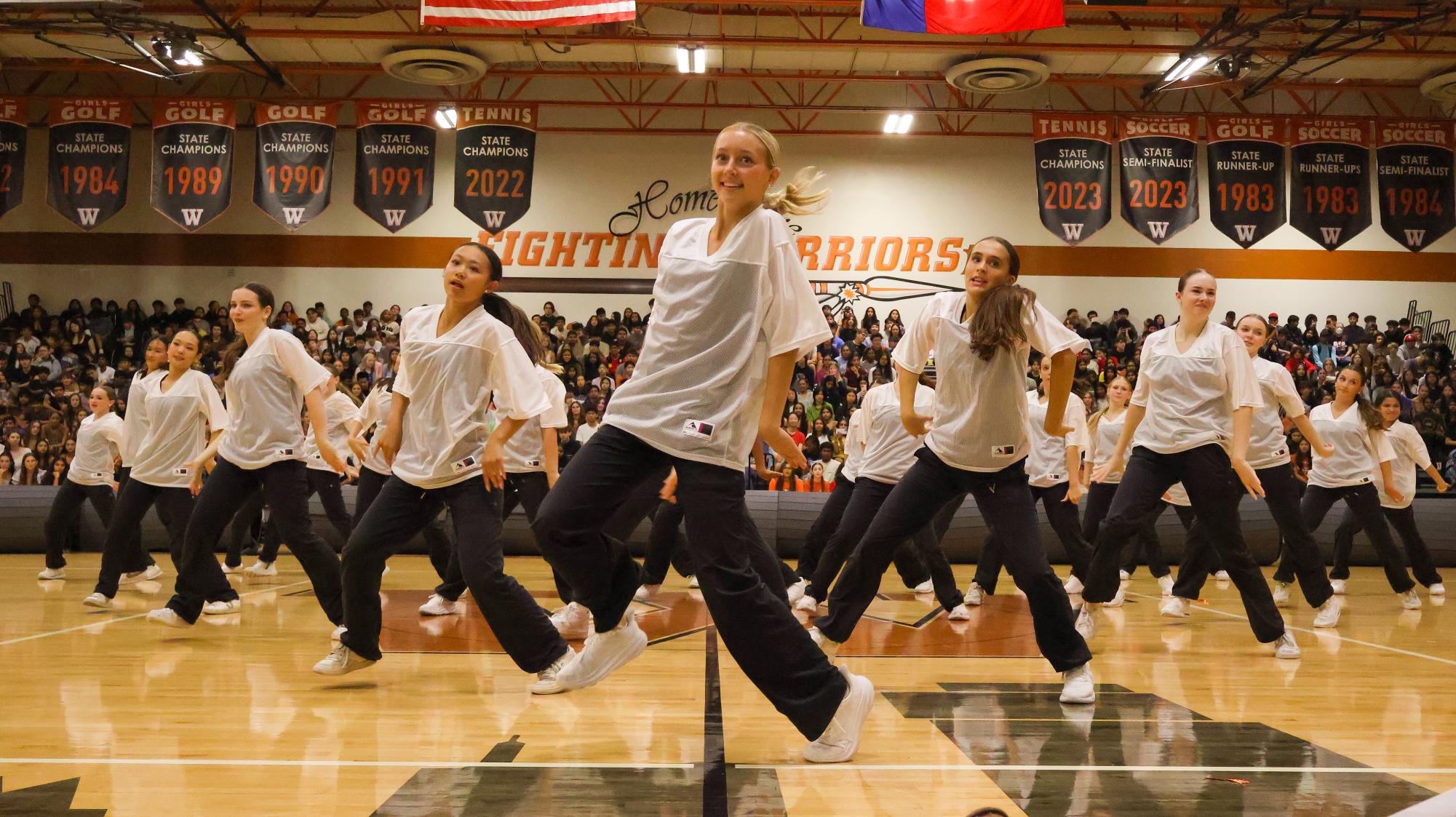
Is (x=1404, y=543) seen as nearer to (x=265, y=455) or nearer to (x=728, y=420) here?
(x=728, y=420)

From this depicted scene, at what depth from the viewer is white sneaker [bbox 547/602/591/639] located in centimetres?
611

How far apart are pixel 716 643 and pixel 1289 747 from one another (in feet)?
9.71

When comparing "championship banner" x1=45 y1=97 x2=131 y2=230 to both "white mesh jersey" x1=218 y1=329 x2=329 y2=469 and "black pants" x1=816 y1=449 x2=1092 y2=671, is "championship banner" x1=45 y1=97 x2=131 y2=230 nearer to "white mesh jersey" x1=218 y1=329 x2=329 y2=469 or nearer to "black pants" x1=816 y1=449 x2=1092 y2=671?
"white mesh jersey" x1=218 y1=329 x2=329 y2=469

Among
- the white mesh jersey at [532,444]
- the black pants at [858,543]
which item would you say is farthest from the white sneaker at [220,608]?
the black pants at [858,543]

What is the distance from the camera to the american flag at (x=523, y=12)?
410 inches

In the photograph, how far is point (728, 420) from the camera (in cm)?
309

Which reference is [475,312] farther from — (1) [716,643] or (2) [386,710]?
(1) [716,643]

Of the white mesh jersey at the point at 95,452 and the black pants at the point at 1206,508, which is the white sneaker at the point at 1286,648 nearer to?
the black pants at the point at 1206,508

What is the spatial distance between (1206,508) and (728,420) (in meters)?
3.30

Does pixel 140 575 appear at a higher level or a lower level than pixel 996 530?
lower

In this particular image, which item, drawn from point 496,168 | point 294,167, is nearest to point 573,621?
point 496,168

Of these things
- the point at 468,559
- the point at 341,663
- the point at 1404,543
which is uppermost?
the point at 468,559

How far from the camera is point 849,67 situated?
1808 cm

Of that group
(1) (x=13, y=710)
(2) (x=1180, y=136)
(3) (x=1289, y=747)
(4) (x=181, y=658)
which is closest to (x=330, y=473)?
(4) (x=181, y=658)
